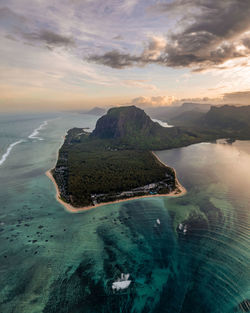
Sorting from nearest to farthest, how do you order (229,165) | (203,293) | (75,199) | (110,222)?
1. (203,293)
2. (110,222)
3. (75,199)
4. (229,165)

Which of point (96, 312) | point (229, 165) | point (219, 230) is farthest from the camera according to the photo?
point (229, 165)

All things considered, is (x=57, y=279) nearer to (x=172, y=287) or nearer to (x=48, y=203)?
(x=172, y=287)

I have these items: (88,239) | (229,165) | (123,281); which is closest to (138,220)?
(88,239)

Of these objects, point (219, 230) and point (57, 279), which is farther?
point (219, 230)

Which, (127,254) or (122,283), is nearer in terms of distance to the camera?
(122,283)

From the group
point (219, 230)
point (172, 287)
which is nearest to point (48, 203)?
point (172, 287)

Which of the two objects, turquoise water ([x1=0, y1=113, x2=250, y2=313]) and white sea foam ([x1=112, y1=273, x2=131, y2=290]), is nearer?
turquoise water ([x1=0, y1=113, x2=250, y2=313])

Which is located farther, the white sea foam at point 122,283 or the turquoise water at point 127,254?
the white sea foam at point 122,283
